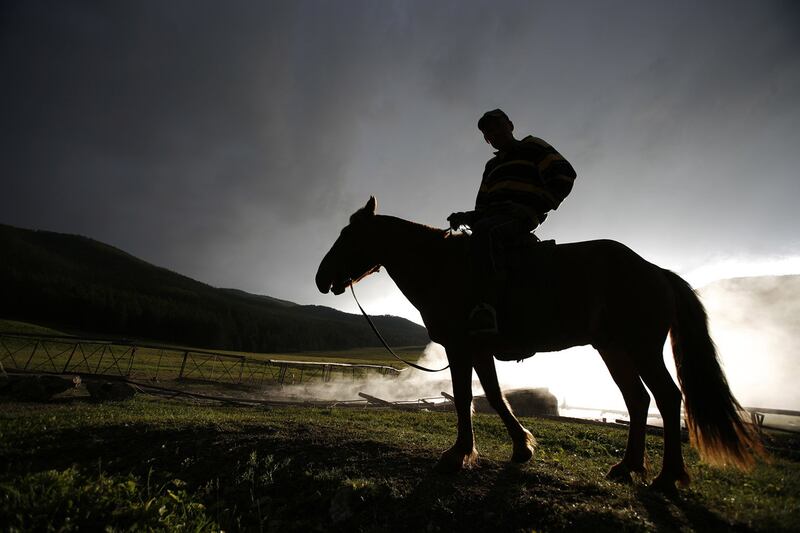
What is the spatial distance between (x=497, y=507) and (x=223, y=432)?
18.7 feet

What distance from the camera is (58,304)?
114 meters

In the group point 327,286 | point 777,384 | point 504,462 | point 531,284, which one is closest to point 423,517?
point 504,462

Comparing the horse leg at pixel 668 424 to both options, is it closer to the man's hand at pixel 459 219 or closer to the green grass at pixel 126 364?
the man's hand at pixel 459 219

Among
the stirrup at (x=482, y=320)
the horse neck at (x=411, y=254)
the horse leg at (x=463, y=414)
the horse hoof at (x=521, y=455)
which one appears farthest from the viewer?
the horse neck at (x=411, y=254)

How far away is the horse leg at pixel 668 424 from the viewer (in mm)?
3934

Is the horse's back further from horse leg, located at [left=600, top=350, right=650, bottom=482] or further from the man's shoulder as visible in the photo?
the man's shoulder

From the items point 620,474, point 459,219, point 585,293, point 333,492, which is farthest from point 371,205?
point 620,474

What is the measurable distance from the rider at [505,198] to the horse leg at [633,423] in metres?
2.23

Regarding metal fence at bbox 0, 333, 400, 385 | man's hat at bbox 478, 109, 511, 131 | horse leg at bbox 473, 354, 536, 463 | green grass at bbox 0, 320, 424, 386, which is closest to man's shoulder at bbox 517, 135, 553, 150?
man's hat at bbox 478, 109, 511, 131

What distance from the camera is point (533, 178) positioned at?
16.5 feet

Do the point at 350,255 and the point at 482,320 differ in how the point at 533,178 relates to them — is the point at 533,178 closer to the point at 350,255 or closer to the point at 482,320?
the point at 482,320

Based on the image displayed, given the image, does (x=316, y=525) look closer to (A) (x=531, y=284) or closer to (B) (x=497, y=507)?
(B) (x=497, y=507)

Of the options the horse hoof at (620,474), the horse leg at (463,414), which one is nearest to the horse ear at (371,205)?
the horse leg at (463,414)

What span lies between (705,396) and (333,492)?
15.5 ft
